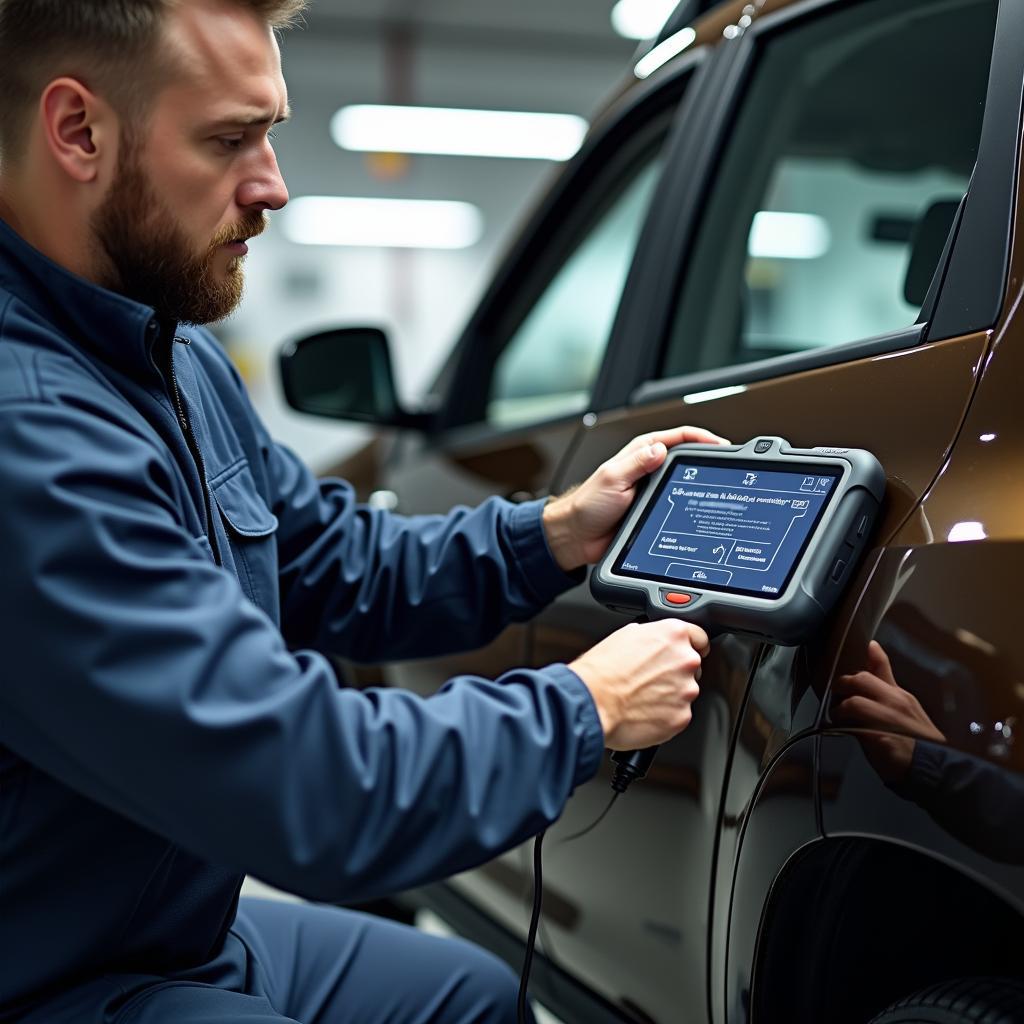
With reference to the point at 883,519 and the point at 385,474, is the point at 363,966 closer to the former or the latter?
the point at 883,519

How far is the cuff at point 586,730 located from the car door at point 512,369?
26.9 inches

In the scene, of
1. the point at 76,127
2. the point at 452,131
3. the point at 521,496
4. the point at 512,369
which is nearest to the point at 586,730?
the point at 76,127

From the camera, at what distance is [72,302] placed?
1.18 meters

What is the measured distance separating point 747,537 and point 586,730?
0.83ft

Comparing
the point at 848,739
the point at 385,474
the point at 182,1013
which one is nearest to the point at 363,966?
the point at 182,1013

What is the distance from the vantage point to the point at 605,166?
7.22 ft

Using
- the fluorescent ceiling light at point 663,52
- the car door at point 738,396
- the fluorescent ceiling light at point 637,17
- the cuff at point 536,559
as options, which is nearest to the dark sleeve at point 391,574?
the cuff at point 536,559

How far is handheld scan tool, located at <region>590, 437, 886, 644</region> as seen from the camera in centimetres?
113

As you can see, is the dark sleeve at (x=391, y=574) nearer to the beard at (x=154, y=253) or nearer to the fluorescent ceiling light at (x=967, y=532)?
the beard at (x=154, y=253)

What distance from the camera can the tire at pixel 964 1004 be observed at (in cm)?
103

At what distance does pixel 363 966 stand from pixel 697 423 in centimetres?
80

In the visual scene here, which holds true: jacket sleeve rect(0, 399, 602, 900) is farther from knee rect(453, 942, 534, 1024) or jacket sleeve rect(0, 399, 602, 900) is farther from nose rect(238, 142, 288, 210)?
knee rect(453, 942, 534, 1024)

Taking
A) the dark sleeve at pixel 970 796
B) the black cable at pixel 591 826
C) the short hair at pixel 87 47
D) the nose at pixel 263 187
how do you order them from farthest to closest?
the black cable at pixel 591 826 < the nose at pixel 263 187 < the short hair at pixel 87 47 < the dark sleeve at pixel 970 796

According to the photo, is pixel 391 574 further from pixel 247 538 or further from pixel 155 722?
pixel 155 722
